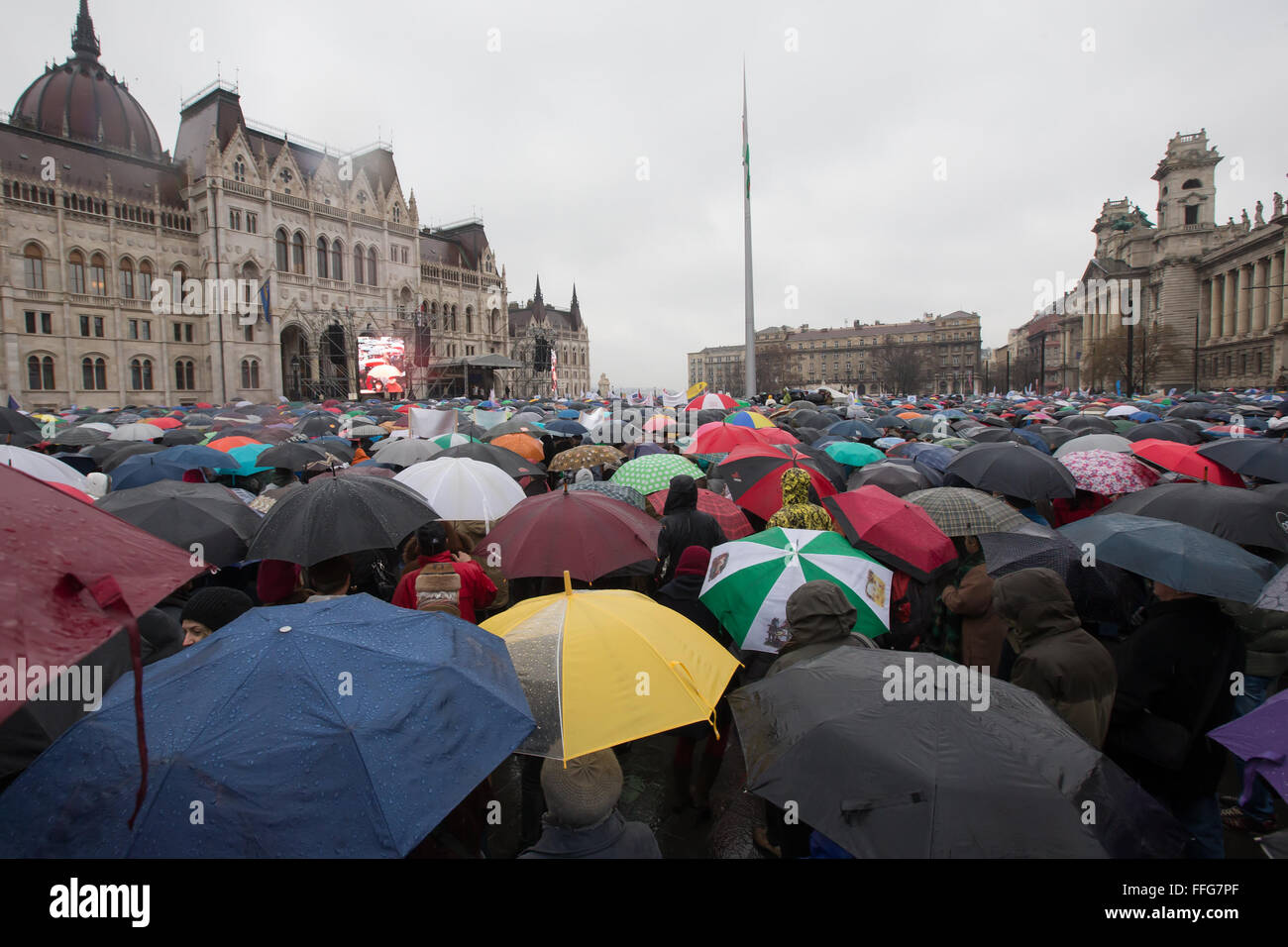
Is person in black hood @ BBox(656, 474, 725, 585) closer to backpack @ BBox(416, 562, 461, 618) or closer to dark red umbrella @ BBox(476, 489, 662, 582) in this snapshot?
dark red umbrella @ BBox(476, 489, 662, 582)

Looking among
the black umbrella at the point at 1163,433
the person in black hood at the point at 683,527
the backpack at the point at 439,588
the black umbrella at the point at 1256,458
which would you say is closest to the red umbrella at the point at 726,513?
the person in black hood at the point at 683,527

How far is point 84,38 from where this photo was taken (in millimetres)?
52500

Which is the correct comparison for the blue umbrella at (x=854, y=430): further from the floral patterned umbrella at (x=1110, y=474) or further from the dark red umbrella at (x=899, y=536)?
the dark red umbrella at (x=899, y=536)

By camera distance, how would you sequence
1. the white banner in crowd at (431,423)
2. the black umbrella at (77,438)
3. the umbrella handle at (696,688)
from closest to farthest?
the umbrella handle at (696,688) → the black umbrella at (77,438) → the white banner in crowd at (431,423)

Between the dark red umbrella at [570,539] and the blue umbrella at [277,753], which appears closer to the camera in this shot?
the blue umbrella at [277,753]

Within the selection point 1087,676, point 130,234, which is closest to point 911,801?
point 1087,676

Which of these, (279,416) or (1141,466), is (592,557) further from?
(279,416)

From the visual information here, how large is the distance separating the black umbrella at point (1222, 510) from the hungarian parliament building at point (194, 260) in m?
48.6

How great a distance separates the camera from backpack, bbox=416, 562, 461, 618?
13.2 feet

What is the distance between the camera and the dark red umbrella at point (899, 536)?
4.53 m

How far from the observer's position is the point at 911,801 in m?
1.84

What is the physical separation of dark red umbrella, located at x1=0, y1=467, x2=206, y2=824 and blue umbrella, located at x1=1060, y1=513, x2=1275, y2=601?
14.0 ft
